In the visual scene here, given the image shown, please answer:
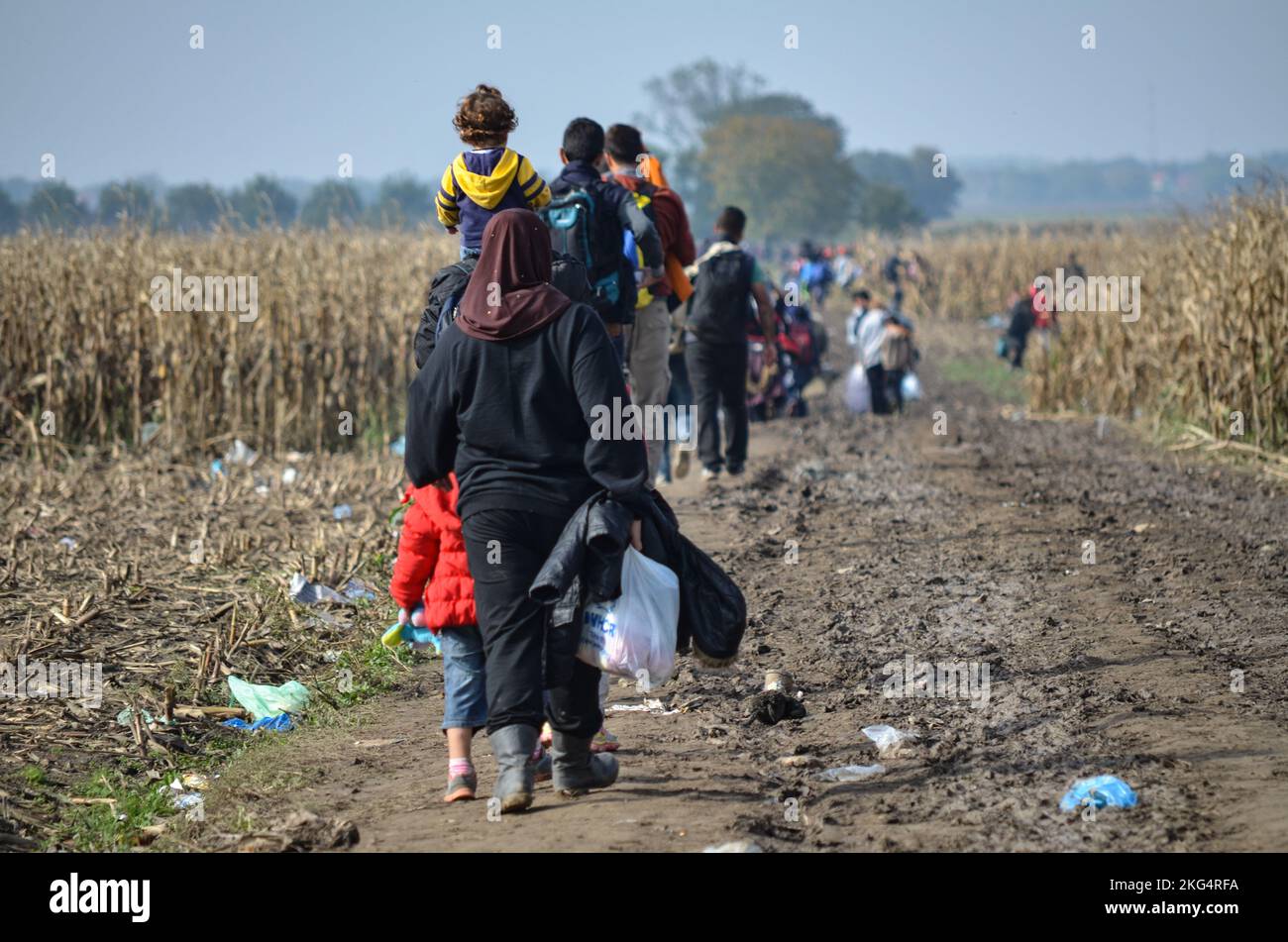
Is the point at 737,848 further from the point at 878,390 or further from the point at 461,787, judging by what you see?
the point at 878,390

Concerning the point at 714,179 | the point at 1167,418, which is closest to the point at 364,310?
the point at 1167,418

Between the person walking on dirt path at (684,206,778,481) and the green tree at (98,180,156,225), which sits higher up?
the green tree at (98,180,156,225)

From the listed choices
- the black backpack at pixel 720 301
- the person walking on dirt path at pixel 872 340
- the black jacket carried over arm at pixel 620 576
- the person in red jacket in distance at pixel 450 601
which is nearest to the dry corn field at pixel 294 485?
the person in red jacket in distance at pixel 450 601

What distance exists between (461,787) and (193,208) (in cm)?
1169

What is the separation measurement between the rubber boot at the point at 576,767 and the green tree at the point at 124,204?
446 inches

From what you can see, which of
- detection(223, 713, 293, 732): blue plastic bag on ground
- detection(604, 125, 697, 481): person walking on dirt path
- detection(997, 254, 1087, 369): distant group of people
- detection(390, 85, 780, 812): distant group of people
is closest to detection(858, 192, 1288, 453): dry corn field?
detection(997, 254, 1087, 369): distant group of people

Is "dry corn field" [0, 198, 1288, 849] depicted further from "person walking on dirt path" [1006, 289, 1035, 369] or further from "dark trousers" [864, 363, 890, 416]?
"person walking on dirt path" [1006, 289, 1035, 369]

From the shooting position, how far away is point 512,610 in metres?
4.83

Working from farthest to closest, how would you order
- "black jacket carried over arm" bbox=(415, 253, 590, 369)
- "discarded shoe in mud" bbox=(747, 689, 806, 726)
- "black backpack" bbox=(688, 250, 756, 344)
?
"black backpack" bbox=(688, 250, 756, 344)
"discarded shoe in mud" bbox=(747, 689, 806, 726)
"black jacket carried over arm" bbox=(415, 253, 590, 369)

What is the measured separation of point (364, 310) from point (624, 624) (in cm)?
1147

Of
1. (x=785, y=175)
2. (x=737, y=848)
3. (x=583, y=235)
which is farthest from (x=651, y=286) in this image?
(x=785, y=175)

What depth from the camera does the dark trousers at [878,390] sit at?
18234mm

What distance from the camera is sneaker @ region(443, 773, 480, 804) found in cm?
516

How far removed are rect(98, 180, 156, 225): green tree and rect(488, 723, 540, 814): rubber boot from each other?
11443 millimetres
